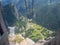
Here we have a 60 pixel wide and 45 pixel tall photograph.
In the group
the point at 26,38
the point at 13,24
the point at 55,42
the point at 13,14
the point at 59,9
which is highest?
the point at 55,42

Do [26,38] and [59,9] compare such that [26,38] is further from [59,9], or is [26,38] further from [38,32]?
[59,9]

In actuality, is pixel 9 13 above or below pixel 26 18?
above

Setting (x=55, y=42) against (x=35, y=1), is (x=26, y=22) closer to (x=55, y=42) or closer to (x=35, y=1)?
(x=35, y=1)

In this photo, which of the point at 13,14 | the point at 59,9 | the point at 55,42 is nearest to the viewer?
the point at 55,42

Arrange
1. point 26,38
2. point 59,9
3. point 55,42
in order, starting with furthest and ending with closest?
point 26,38 → point 59,9 → point 55,42

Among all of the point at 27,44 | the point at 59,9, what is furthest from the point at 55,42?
the point at 27,44

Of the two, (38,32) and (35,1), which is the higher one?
(35,1)

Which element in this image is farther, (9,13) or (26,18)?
(26,18)

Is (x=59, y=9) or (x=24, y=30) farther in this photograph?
(x=24, y=30)

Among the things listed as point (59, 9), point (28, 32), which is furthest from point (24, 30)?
point (59, 9)
